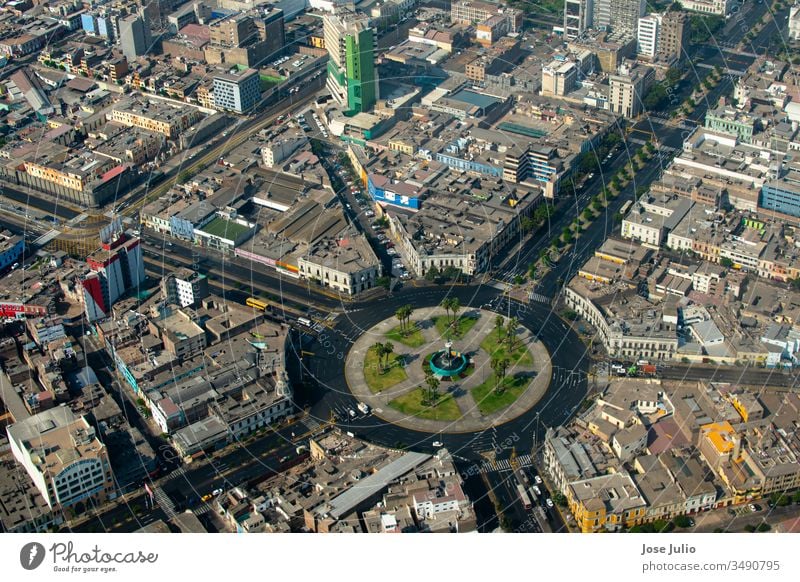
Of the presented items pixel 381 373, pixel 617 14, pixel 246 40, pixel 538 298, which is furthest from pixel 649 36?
pixel 381 373

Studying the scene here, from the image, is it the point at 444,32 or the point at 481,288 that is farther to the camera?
the point at 444,32

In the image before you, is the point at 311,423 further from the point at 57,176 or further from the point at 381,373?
the point at 57,176

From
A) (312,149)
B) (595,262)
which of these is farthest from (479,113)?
(595,262)

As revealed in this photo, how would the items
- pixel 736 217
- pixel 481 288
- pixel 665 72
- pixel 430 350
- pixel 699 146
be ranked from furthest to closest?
1. pixel 665 72
2. pixel 699 146
3. pixel 736 217
4. pixel 481 288
5. pixel 430 350

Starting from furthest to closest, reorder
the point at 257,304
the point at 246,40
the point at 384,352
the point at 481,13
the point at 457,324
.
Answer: the point at 481,13 < the point at 246,40 < the point at 257,304 < the point at 457,324 < the point at 384,352

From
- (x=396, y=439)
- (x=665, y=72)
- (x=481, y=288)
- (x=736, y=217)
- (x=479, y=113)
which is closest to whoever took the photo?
(x=396, y=439)

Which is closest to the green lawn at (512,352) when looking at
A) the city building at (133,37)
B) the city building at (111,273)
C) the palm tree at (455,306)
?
the palm tree at (455,306)

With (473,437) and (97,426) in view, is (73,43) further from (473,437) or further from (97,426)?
(473,437)

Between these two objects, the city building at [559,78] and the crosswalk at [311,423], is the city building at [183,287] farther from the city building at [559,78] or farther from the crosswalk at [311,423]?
the city building at [559,78]
